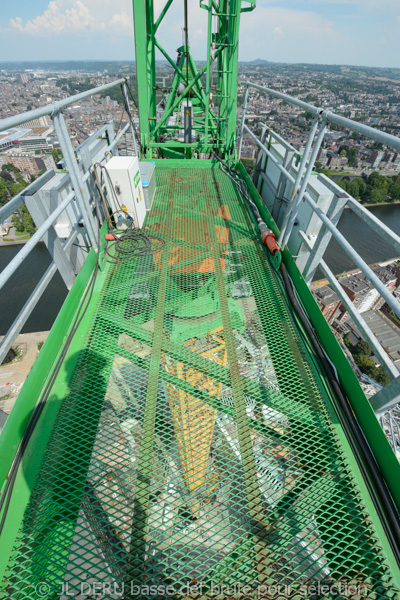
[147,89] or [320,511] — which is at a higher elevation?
[147,89]

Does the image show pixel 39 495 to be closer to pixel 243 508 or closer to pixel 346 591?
pixel 243 508

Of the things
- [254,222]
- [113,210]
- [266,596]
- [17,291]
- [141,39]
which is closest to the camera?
[266,596]

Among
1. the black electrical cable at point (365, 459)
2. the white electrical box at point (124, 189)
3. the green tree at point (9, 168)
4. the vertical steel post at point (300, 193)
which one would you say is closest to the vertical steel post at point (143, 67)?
the white electrical box at point (124, 189)

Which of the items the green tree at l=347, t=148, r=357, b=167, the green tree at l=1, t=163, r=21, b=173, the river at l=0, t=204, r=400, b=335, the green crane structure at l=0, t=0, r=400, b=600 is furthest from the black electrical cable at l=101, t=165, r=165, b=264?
the green tree at l=347, t=148, r=357, b=167

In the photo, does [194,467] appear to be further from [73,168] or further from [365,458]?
[73,168]

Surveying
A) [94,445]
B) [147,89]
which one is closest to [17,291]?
[147,89]
